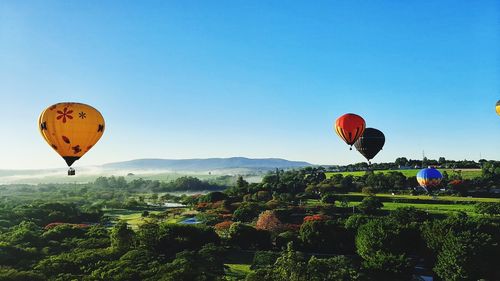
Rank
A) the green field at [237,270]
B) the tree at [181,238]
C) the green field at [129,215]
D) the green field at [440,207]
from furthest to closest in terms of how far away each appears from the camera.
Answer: the green field at [129,215] < the green field at [440,207] < the tree at [181,238] < the green field at [237,270]

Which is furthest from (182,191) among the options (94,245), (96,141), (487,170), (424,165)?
(96,141)

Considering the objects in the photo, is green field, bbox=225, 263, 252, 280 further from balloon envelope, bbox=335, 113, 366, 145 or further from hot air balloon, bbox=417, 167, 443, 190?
hot air balloon, bbox=417, 167, 443, 190

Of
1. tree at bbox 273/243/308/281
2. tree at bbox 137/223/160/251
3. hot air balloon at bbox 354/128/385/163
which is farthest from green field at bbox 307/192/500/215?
tree at bbox 273/243/308/281

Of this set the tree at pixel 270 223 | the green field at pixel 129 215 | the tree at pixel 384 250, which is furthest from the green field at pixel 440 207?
the green field at pixel 129 215

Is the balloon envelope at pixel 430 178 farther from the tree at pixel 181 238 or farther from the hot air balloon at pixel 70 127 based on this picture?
the hot air balloon at pixel 70 127

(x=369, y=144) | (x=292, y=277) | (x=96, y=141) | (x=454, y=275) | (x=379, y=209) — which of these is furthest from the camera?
(x=379, y=209)

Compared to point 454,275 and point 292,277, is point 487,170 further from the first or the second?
point 292,277
